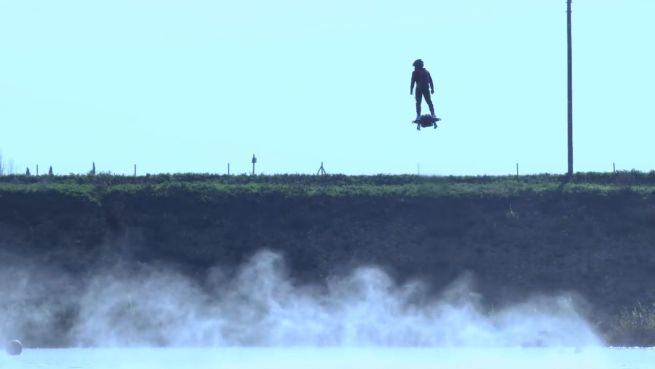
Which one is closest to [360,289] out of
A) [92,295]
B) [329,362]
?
[92,295]

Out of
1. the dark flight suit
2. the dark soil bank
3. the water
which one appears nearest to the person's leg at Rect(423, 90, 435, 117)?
the dark flight suit

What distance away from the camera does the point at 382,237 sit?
2571 inches

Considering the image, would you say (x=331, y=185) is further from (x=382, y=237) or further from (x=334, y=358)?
(x=334, y=358)

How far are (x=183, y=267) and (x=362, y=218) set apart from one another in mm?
7296

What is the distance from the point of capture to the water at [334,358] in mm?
40156

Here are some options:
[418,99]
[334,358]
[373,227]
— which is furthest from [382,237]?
[418,99]

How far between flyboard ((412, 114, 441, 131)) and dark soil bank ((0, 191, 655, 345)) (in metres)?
22.7

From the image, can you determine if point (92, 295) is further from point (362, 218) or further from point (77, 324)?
point (362, 218)

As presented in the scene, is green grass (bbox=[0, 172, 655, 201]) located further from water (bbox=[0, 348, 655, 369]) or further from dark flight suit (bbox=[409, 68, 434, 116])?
dark flight suit (bbox=[409, 68, 434, 116])

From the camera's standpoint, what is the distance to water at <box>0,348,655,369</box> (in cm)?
4016

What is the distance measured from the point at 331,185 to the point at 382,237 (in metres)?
6.96

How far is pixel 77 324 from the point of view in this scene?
5694cm

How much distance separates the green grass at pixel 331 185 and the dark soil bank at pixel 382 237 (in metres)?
0.59

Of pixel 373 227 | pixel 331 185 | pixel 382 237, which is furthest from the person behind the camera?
pixel 331 185
